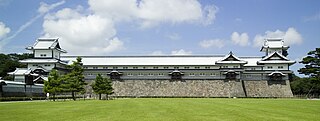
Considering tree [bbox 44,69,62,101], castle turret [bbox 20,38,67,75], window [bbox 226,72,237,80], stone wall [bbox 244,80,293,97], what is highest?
castle turret [bbox 20,38,67,75]

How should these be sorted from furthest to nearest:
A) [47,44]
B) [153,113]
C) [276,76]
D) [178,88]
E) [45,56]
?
[47,44], [45,56], [276,76], [178,88], [153,113]

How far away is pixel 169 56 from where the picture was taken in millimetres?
73500

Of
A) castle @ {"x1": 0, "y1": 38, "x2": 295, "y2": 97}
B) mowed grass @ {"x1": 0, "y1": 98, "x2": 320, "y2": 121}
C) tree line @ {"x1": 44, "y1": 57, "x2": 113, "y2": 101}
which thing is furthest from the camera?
castle @ {"x1": 0, "y1": 38, "x2": 295, "y2": 97}

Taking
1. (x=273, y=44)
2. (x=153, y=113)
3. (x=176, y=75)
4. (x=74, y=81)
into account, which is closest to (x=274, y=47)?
(x=273, y=44)

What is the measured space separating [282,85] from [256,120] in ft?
165

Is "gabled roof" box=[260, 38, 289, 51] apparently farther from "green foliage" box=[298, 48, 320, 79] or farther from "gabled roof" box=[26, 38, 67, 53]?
"gabled roof" box=[26, 38, 67, 53]

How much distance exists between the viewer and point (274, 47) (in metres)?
72.8

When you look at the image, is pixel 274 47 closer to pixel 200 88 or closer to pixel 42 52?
pixel 200 88

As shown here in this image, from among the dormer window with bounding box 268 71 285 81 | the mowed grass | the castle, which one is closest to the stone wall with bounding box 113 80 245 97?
the castle

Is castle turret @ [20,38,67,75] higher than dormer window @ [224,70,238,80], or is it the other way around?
castle turret @ [20,38,67,75]

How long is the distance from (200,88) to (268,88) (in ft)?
40.7

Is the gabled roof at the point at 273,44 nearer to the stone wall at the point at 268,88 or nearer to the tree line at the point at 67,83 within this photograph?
the stone wall at the point at 268,88

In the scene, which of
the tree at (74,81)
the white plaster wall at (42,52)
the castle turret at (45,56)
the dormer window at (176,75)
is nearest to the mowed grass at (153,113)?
the tree at (74,81)

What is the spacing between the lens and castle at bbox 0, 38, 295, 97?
203ft
